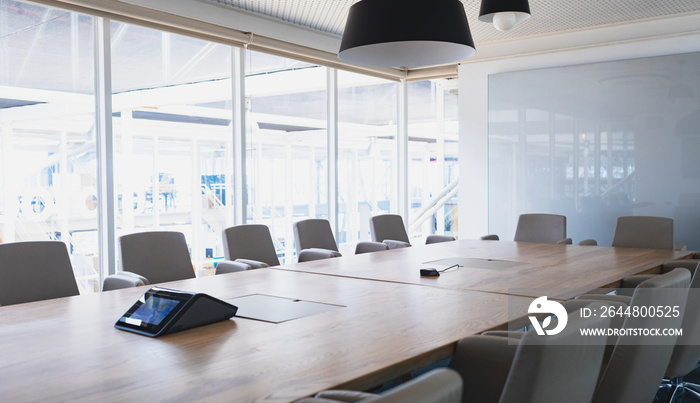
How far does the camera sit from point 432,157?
1021 cm

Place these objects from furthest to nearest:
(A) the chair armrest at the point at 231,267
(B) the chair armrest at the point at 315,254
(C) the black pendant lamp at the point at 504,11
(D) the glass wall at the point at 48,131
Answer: (B) the chair armrest at the point at 315,254, (D) the glass wall at the point at 48,131, (A) the chair armrest at the point at 231,267, (C) the black pendant lamp at the point at 504,11

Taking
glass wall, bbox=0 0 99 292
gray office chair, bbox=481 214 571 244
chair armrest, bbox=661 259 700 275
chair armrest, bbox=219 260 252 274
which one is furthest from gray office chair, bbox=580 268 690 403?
glass wall, bbox=0 0 99 292

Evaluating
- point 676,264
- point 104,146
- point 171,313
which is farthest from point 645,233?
point 104,146

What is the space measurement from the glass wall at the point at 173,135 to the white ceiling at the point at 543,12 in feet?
2.50

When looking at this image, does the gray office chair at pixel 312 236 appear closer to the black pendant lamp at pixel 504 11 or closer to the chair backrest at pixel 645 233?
the black pendant lamp at pixel 504 11

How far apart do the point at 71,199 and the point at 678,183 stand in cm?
665

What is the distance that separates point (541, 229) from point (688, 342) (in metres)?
3.73

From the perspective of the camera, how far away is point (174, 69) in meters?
6.95

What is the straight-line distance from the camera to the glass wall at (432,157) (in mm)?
9984

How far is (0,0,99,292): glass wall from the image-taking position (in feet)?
18.0

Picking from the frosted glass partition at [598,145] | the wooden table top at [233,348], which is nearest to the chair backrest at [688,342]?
the wooden table top at [233,348]

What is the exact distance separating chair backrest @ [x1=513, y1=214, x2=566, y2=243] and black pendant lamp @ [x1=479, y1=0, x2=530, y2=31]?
2.84 metres

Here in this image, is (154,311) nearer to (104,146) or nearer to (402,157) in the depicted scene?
(104,146)

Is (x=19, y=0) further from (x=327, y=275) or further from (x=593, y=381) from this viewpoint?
(x=593, y=381)
